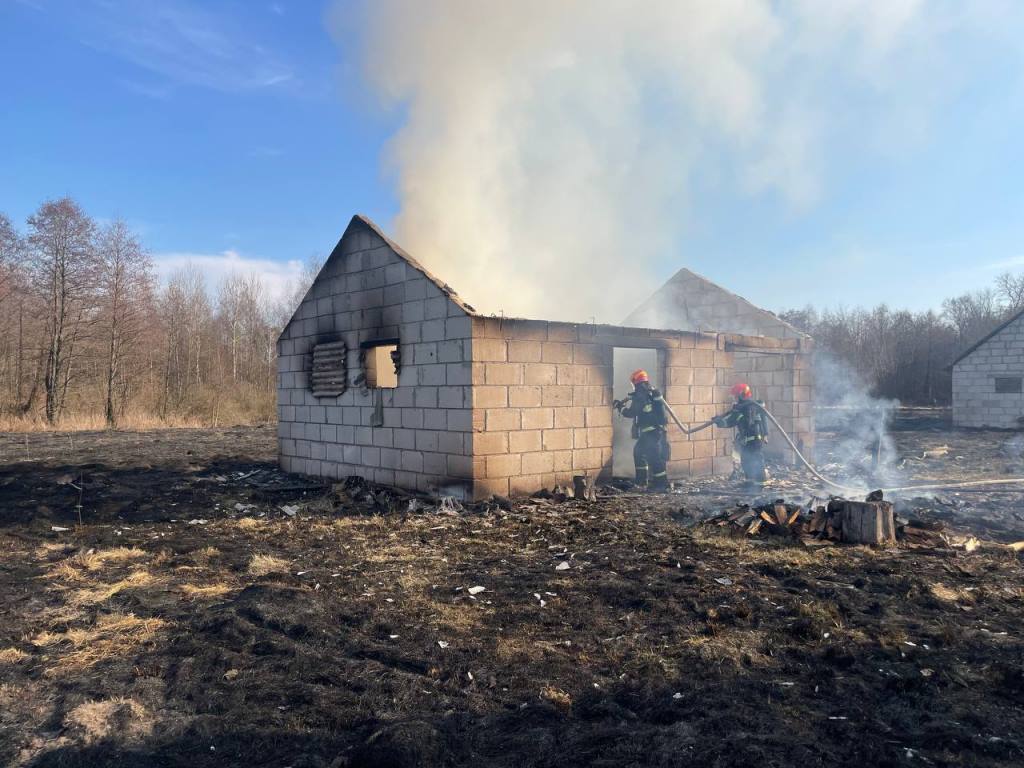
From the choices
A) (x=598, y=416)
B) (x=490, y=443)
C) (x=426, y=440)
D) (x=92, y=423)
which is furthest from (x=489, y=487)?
(x=92, y=423)

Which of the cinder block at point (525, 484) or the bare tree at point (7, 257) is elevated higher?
the bare tree at point (7, 257)

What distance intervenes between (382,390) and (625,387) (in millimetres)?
6294

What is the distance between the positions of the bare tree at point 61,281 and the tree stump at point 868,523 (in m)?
27.8

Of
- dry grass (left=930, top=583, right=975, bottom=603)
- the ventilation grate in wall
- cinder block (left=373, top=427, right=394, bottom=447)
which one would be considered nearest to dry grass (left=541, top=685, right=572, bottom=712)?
dry grass (left=930, top=583, right=975, bottom=603)

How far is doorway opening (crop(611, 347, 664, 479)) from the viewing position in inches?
479

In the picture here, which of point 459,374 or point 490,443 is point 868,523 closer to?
point 490,443

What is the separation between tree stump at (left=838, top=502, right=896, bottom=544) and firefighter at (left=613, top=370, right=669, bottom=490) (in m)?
3.59

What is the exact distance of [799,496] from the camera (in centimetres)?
967

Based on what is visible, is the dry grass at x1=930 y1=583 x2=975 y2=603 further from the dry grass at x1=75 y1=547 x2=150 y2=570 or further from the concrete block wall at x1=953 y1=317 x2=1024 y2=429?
the concrete block wall at x1=953 y1=317 x2=1024 y2=429

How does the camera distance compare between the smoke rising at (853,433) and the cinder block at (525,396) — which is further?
the smoke rising at (853,433)

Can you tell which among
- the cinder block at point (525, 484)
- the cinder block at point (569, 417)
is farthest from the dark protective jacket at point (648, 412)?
the cinder block at point (525, 484)

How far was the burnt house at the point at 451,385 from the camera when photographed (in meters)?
8.93

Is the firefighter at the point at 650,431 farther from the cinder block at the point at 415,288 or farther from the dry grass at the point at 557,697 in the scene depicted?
the dry grass at the point at 557,697

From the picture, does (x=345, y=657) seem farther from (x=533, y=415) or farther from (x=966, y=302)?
(x=966, y=302)
